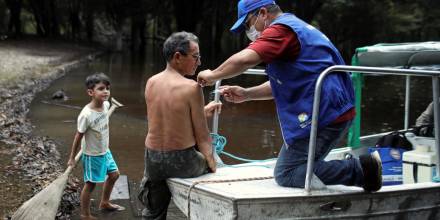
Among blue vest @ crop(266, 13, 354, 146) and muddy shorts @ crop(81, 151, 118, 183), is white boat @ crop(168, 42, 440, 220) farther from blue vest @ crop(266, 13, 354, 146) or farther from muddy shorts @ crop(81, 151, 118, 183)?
muddy shorts @ crop(81, 151, 118, 183)

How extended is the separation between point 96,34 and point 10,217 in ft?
180

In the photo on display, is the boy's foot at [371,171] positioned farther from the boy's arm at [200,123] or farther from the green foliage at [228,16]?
the green foliage at [228,16]

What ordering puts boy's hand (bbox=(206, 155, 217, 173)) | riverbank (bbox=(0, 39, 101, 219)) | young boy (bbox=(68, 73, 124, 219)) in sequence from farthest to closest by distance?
riverbank (bbox=(0, 39, 101, 219)) < young boy (bbox=(68, 73, 124, 219)) < boy's hand (bbox=(206, 155, 217, 173))

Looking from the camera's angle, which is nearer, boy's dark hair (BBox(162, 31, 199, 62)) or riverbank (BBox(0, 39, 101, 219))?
boy's dark hair (BBox(162, 31, 199, 62))

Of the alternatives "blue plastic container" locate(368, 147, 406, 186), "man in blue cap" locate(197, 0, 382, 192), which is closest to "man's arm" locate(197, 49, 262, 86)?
"man in blue cap" locate(197, 0, 382, 192)

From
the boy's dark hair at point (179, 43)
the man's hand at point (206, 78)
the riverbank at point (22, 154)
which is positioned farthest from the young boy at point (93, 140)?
the man's hand at point (206, 78)

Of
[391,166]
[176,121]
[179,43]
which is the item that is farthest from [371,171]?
[391,166]

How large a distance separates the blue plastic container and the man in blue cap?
5.06 ft

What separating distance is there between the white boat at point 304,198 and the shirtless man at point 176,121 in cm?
12

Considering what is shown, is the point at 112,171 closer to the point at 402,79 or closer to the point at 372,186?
the point at 372,186

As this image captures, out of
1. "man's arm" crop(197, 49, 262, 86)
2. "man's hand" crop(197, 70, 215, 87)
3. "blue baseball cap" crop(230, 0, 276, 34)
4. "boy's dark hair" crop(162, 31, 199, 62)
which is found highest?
"blue baseball cap" crop(230, 0, 276, 34)

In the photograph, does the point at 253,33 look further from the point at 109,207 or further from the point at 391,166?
the point at 109,207

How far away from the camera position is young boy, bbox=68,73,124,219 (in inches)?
219

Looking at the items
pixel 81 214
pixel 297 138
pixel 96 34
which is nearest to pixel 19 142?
pixel 81 214
